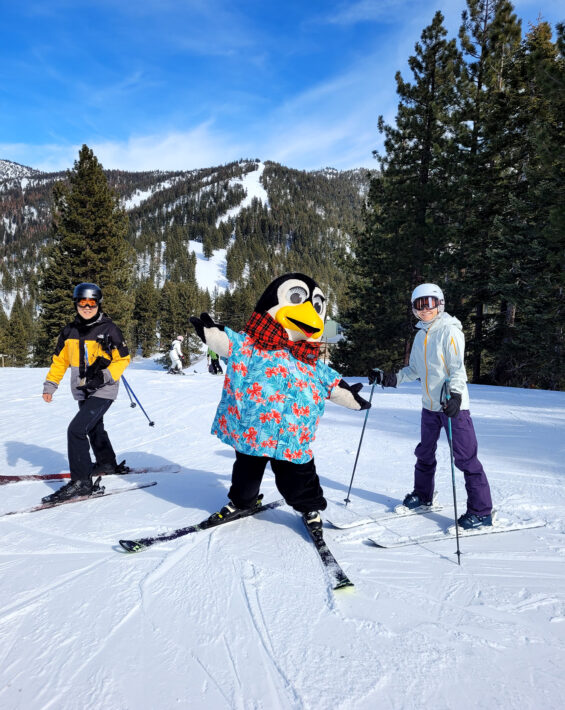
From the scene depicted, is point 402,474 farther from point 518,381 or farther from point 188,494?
point 518,381

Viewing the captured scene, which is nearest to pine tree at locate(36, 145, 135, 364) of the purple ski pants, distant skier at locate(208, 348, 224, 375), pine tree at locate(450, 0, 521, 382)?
pine tree at locate(450, 0, 521, 382)

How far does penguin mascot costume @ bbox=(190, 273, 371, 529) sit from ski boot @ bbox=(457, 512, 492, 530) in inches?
42.4

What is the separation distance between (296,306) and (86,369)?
2189 millimetres

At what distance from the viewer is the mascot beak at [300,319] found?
8.70 ft

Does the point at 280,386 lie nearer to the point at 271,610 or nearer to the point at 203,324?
the point at 203,324

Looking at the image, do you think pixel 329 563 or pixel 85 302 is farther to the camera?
pixel 85 302

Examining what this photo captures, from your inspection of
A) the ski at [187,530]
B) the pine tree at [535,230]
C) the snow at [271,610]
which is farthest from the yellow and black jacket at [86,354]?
the pine tree at [535,230]

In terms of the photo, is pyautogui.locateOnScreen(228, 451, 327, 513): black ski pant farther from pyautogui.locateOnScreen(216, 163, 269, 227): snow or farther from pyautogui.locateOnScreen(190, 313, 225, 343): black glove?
pyautogui.locateOnScreen(216, 163, 269, 227): snow

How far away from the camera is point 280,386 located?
8.50 ft

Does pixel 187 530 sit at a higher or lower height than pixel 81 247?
lower

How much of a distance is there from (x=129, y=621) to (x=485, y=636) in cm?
165

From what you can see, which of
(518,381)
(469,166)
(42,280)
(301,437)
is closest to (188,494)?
(301,437)

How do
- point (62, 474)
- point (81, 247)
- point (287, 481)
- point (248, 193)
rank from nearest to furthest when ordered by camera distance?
1. point (287, 481)
2. point (62, 474)
3. point (81, 247)
4. point (248, 193)

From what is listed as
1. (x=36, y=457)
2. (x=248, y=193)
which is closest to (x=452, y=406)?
(x=36, y=457)
